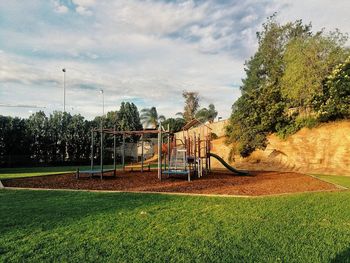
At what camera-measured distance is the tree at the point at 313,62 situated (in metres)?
19.9

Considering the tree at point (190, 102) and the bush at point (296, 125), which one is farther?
the tree at point (190, 102)

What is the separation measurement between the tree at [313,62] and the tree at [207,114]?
102ft

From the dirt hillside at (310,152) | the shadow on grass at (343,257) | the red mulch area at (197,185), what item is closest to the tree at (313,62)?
the dirt hillside at (310,152)

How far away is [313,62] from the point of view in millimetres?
20125

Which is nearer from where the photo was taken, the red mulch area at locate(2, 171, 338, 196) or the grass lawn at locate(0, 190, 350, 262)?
the grass lawn at locate(0, 190, 350, 262)

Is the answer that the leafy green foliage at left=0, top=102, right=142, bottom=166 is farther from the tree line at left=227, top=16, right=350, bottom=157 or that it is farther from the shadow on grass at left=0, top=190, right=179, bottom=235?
the shadow on grass at left=0, top=190, right=179, bottom=235

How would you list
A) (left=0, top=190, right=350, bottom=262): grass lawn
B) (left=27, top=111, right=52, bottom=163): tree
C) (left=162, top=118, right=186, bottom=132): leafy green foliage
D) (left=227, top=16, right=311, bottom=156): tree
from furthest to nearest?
1. (left=162, top=118, right=186, bottom=132): leafy green foliage
2. (left=27, top=111, right=52, bottom=163): tree
3. (left=227, top=16, right=311, bottom=156): tree
4. (left=0, top=190, right=350, bottom=262): grass lawn

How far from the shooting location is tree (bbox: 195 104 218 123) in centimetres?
5312

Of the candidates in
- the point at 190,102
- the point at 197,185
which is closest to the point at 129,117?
the point at 190,102

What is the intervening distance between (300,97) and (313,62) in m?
2.47

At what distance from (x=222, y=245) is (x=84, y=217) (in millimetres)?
2930

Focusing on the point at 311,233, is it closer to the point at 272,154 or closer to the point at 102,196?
the point at 102,196

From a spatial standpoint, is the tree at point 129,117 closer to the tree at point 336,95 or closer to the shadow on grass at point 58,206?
the tree at point 336,95

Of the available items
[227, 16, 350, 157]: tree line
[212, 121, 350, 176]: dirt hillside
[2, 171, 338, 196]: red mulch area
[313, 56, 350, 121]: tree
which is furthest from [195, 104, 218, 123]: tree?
[2, 171, 338, 196]: red mulch area
